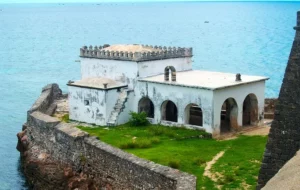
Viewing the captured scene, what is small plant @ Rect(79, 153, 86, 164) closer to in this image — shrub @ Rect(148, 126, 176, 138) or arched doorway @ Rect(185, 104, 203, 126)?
shrub @ Rect(148, 126, 176, 138)

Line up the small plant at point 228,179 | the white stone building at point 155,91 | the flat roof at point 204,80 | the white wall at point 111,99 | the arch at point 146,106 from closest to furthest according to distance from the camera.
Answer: the small plant at point 228,179 < the flat roof at point 204,80 < the white stone building at point 155,91 < the white wall at point 111,99 < the arch at point 146,106

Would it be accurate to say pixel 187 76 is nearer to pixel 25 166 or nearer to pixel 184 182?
pixel 25 166

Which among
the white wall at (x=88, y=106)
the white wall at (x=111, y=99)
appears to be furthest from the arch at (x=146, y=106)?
the white wall at (x=88, y=106)

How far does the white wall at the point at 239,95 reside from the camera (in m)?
30.0

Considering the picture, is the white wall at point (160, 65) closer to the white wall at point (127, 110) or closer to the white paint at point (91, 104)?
the white wall at point (127, 110)

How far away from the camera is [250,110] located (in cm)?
3331

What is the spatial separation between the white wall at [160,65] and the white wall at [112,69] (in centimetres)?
49

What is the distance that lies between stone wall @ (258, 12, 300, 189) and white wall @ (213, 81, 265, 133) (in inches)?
514

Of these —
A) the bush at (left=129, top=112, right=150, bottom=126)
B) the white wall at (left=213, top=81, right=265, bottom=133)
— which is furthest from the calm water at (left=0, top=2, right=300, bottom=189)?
the white wall at (left=213, top=81, right=265, bottom=133)

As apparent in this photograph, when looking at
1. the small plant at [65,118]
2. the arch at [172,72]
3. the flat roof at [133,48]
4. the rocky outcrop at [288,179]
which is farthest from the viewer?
the flat roof at [133,48]

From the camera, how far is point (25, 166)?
31219 mm

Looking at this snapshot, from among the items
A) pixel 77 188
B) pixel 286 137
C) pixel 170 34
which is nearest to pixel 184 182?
pixel 286 137

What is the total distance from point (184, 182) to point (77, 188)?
29.8ft

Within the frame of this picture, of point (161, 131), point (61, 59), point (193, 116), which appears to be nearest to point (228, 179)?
point (161, 131)
